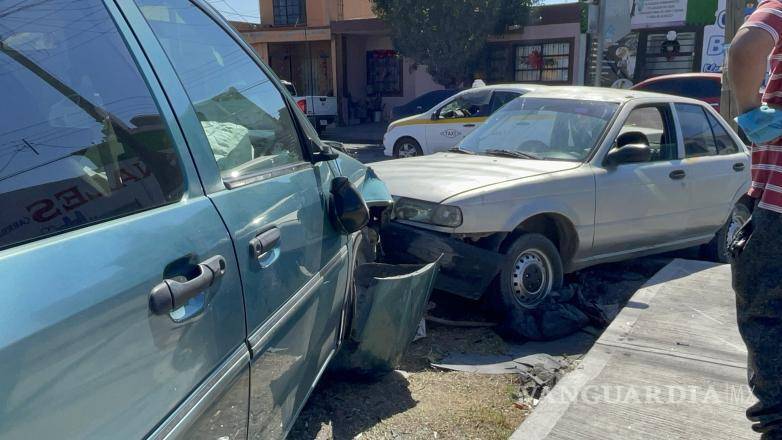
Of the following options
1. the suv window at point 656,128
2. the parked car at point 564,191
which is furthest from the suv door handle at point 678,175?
the suv window at point 656,128

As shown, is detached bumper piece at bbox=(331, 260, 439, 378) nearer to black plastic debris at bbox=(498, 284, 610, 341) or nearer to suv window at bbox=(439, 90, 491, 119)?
black plastic debris at bbox=(498, 284, 610, 341)

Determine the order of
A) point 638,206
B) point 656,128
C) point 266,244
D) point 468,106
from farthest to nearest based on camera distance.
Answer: point 468,106 < point 656,128 < point 638,206 < point 266,244

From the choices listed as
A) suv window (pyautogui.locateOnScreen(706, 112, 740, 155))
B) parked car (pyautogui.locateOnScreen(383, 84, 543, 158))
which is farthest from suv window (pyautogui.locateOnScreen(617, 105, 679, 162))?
parked car (pyautogui.locateOnScreen(383, 84, 543, 158))

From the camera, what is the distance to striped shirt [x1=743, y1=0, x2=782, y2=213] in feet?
7.68

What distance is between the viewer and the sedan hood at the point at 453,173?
4730 mm

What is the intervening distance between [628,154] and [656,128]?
936 mm

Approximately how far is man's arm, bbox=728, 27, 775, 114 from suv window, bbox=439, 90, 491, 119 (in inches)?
366

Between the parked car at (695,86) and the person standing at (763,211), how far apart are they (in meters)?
13.0

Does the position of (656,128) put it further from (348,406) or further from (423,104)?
(423,104)

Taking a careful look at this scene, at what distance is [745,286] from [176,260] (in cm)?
200

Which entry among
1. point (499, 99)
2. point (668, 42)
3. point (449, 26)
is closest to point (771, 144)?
point (499, 99)

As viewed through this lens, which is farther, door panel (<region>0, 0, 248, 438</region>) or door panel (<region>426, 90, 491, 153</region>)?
door panel (<region>426, 90, 491, 153</region>)

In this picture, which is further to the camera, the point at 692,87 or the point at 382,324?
the point at 692,87

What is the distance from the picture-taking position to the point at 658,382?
3.75 metres
